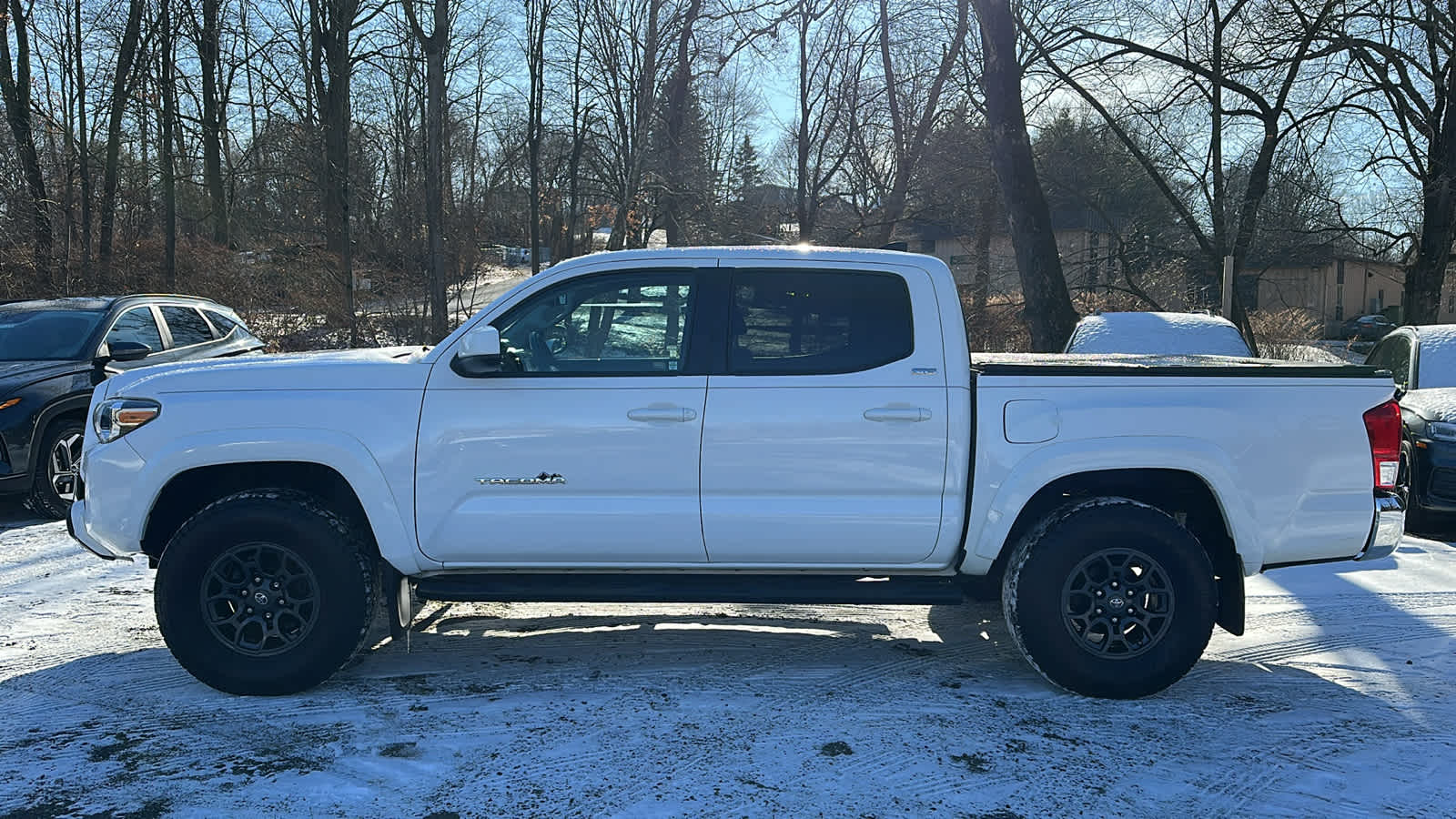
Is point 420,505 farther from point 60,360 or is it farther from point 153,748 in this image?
point 60,360

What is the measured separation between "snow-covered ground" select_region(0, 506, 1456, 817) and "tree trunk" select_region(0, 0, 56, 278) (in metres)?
15.1

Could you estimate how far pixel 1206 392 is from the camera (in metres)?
4.38

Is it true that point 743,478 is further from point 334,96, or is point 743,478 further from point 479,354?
point 334,96

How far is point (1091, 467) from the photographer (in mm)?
4359

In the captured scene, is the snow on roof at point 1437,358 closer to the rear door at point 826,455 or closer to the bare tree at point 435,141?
the rear door at point 826,455

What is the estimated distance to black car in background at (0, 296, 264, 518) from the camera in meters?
7.84

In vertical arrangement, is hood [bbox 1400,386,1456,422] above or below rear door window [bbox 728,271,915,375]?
below

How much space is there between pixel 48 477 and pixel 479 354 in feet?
18.8

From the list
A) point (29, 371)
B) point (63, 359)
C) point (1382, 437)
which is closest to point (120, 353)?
point (63, 359)

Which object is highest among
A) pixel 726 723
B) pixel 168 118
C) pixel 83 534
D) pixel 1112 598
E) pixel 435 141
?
pixel 168 118

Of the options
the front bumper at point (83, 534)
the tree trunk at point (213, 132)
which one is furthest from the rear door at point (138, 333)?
the tree trunk at point (213, 132)

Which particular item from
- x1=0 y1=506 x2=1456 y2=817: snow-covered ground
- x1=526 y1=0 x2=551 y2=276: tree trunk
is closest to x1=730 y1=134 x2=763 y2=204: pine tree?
x1=526 y1=0 x2=551 y2=276: tree trunk

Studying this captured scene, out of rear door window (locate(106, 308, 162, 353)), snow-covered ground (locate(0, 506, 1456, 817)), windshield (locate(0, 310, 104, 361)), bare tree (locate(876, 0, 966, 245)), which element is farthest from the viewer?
bare tree (locate(876, 0, 966, 245))

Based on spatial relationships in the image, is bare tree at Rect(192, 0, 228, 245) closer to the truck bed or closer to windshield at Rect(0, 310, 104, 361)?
windshield at Rect(0, 310, 104, 361)
